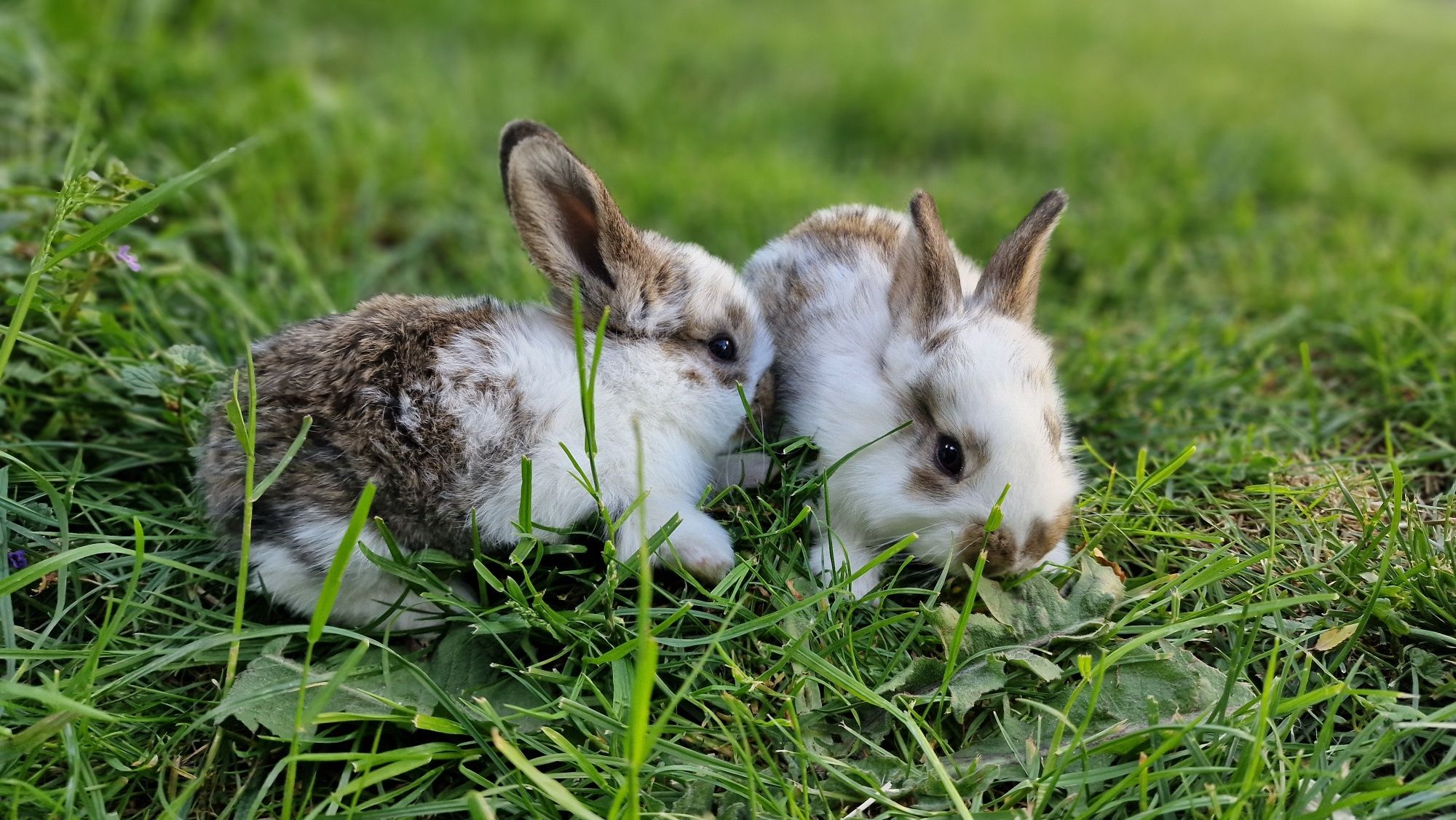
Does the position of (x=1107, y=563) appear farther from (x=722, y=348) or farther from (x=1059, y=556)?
(x=722, y=348)

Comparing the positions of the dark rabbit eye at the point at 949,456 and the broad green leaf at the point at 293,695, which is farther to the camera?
the dark rabbit eye at the point at 949,456

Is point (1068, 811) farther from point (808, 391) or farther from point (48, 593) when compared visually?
point (48, 593)

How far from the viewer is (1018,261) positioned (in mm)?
3111

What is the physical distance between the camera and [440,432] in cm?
268

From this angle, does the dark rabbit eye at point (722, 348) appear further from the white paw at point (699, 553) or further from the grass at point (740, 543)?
the white paw at point (699, 553)

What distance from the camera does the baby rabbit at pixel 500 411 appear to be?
8.73 ft

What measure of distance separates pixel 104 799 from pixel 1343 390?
166 inches

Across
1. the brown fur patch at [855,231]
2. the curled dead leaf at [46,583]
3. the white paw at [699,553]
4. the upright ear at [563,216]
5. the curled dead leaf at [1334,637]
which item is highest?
the upright ear at [563,216]

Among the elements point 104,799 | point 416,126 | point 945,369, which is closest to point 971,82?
point 416,126

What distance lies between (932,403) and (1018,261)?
593mm

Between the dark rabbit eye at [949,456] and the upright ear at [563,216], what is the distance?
1.03 metres

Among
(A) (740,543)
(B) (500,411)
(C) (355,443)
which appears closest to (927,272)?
(A) (740,543)

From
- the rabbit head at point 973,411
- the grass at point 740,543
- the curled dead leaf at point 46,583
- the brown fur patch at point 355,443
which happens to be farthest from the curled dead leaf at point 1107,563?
the curled dead leaf at point 46,583

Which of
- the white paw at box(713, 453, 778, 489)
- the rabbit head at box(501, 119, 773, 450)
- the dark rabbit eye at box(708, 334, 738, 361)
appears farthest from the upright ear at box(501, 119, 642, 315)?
the white paw at box(713, 453, 778, 489)
